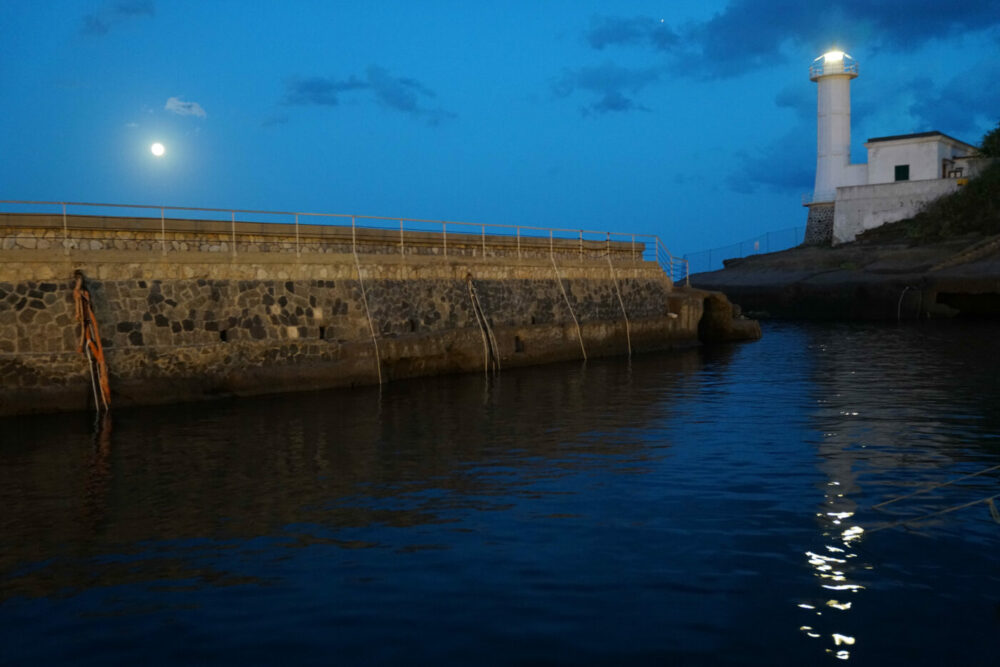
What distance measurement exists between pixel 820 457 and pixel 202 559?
8.16 m

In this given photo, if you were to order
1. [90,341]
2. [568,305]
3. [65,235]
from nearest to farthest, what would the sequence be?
[90,341] < [65,235] < [568,305]

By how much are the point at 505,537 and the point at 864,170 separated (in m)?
57.0

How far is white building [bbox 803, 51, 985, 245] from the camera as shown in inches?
2178

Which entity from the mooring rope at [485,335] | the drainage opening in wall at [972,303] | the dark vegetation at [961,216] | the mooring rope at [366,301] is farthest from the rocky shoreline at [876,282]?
the mooring rope at [366,301]

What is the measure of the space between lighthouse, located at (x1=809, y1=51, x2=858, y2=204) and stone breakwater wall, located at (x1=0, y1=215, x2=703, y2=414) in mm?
38285

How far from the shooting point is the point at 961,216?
5081cm

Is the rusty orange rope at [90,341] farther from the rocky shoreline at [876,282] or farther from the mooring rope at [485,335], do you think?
the rocky shoreline at [876,282]

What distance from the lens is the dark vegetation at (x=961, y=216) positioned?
4975 cm

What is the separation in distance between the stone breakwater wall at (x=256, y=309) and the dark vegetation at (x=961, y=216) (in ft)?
102

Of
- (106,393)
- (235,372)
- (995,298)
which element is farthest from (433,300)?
(995,298)

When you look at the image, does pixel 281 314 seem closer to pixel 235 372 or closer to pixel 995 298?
pixel 235 372

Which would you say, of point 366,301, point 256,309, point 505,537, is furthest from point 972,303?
point 505,537

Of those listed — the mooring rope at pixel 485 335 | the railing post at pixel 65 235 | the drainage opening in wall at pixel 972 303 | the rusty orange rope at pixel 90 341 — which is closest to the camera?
the rusty orange rope at pixel 90 341

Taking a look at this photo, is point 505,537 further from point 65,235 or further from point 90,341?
point 65,235
